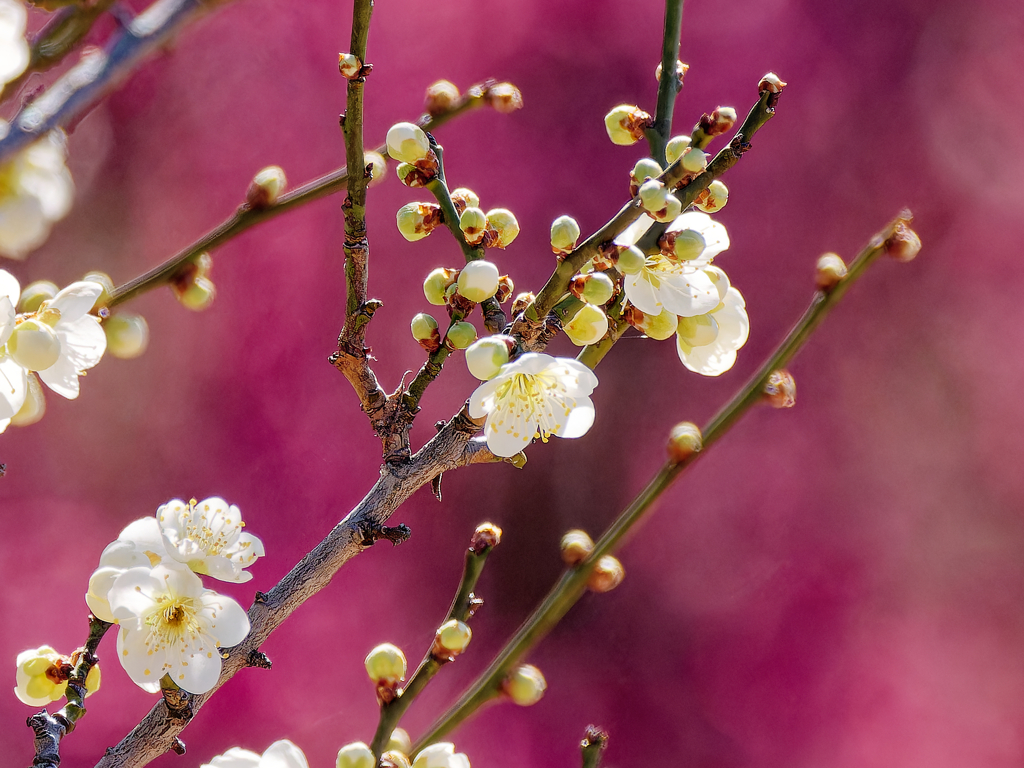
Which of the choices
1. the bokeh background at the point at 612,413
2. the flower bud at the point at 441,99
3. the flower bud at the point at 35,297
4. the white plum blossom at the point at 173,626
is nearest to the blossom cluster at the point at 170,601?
the white plum blossom at the point at 173,626

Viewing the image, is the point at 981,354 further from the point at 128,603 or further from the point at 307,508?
the point at 128,603

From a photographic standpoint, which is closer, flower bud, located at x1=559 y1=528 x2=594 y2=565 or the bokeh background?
flower bud, located at x1=559 y1=528 x2=594 y2=565

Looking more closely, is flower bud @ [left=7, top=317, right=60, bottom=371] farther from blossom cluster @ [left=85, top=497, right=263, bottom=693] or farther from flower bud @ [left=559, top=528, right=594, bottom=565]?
flower bud @ [left=559, top=528, right=594, bottom=565]

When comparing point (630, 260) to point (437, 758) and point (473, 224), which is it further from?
point (437, 758)

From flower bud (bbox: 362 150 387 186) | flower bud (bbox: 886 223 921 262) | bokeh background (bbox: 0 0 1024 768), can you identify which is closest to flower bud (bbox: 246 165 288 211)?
flower bud (bbox: 362 150 387 186)

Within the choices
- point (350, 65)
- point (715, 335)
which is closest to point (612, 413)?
point (715, 335)

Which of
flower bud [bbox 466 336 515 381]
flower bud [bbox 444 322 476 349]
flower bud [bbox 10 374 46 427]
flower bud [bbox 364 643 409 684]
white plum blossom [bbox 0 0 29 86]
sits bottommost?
A: flower bud [bbox 10 374 46 427]
